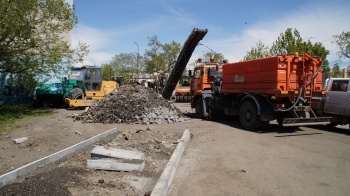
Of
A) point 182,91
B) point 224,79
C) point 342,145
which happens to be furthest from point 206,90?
point 182,91

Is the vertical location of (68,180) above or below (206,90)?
below

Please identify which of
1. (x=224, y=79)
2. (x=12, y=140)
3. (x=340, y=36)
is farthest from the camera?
(x=340, y=36)

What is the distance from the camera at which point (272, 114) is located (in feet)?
36.3

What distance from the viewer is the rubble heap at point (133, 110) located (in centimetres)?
1415

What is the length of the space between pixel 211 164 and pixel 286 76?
207 inches

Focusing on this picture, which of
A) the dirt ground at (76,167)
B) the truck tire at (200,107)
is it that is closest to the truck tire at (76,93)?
the truck tire at (200,107)

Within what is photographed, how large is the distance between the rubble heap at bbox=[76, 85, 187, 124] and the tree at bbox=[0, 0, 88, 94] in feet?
10.7

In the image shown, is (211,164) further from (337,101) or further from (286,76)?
(337,101)

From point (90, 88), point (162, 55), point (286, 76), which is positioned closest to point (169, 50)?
point (162, 55)

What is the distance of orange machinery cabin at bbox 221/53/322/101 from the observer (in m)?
10.4

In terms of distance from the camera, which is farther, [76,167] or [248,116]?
[248,116]

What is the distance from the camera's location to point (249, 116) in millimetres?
11812

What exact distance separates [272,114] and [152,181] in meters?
6.90

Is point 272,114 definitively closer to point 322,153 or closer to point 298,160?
point 322,153
